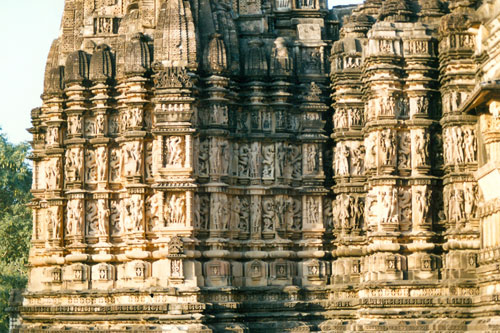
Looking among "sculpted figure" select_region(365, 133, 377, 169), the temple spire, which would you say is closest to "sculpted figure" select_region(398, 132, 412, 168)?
"sculpted figure" select_region(365, 133, 377, 169)

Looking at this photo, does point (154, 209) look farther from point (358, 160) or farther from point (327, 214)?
point (358, 160)

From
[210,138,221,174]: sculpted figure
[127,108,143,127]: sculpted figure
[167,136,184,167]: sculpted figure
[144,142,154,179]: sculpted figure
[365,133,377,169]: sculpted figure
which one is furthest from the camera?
[127,108,143,127]: sculpted figure

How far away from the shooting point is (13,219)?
54.0m

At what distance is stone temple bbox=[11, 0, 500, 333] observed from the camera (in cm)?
3412

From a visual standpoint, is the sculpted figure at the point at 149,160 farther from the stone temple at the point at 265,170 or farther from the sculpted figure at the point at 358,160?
the sculpted figure at the point at 358,160

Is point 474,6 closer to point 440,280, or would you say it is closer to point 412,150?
point 412,150

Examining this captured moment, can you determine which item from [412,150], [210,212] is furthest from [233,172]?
[412,150]

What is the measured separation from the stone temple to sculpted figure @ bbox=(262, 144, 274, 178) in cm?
4

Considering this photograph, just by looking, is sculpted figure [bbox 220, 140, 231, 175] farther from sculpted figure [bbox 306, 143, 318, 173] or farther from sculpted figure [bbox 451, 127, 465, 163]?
sculpted figure [bbox 451, 127, 465, 163]

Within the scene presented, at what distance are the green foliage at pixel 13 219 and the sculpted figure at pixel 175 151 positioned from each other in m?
14.1

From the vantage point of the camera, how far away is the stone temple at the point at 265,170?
34.1 metres

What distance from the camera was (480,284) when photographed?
3322 cm

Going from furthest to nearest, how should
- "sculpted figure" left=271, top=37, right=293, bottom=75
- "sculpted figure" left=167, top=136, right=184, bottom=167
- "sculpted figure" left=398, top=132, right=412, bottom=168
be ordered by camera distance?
1. "sculpted figure" left=271, top=37, right=293, bottom=75
2. "sculpted figure" left=167, top=136, right=184, bottom=167
3. "sculpted figure" left=398, top=132, right=412, bottom=168

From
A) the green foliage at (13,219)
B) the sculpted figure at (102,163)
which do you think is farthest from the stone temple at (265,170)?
the green foliage at (13,219)
